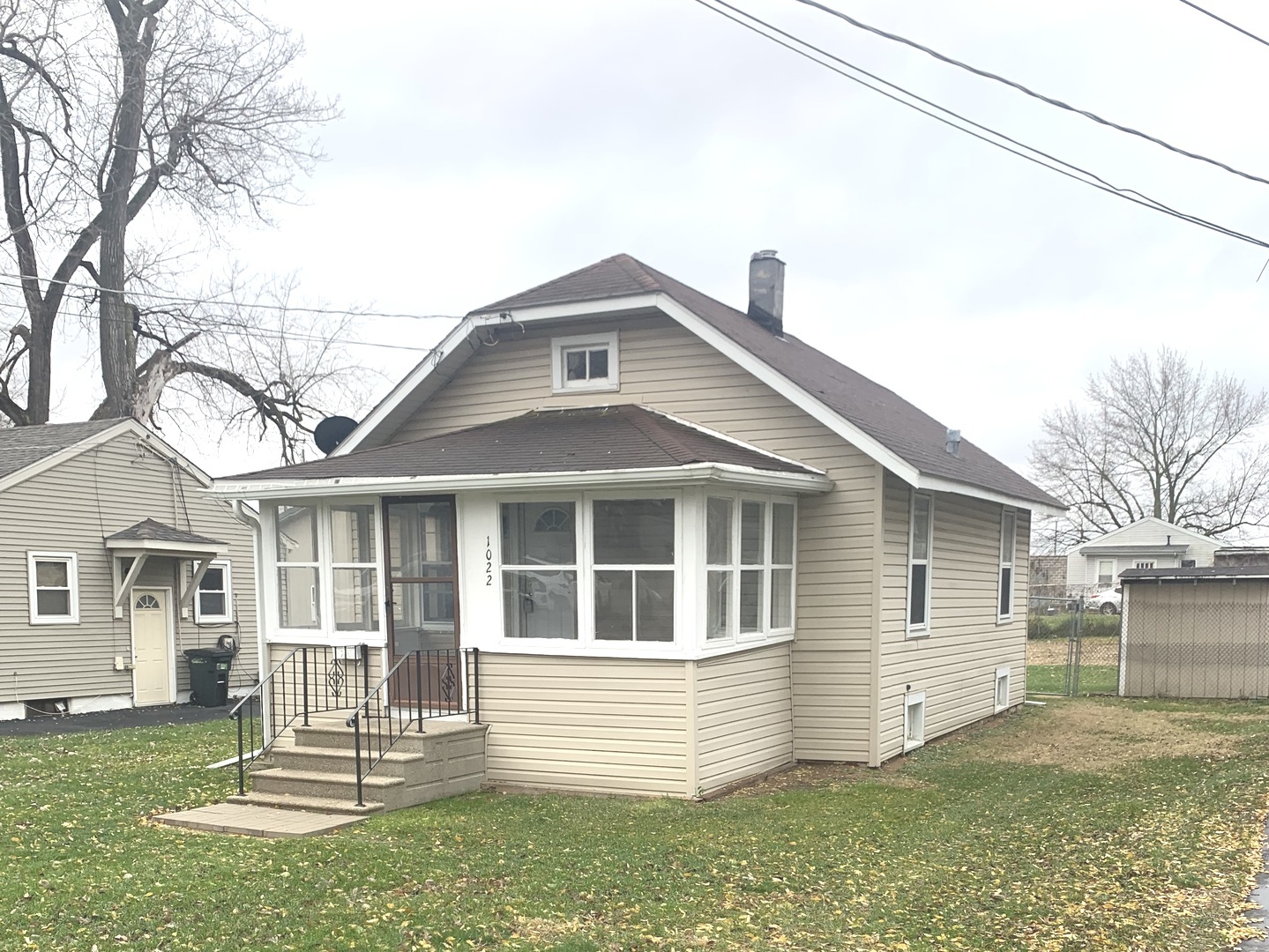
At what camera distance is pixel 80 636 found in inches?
690

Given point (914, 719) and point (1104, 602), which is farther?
point (1104, 602)

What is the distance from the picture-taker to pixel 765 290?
47.4 feet

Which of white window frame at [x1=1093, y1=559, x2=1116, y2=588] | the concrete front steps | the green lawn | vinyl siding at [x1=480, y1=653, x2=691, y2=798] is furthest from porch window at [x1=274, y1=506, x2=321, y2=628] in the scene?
white window frame at [x1=1093, y1=559, x2=1116, y2=588]

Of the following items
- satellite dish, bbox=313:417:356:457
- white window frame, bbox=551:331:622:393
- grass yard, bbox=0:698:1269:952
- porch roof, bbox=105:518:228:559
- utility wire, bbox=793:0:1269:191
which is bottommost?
grass yard, bbox=0:698:1269:952

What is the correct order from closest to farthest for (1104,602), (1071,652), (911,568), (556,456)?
(556,456) → (911,568) → (1071,652) → (1104,602)

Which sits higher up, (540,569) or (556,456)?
(556,456)

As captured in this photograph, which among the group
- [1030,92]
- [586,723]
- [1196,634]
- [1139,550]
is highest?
[1030,92]

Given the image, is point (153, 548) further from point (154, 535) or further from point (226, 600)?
point (226, 600)

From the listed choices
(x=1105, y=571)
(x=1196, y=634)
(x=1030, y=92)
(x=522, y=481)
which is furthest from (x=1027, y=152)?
(x=1105, y=571)

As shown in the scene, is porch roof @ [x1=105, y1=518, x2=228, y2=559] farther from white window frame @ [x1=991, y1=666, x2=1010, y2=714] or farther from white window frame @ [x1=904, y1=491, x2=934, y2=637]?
white window frame @ [x1=991, y1=666, x2=1010, y2=714]

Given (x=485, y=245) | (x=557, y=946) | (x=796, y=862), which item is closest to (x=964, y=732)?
(x=796, y=862)

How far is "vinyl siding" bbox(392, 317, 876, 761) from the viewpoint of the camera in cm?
1057

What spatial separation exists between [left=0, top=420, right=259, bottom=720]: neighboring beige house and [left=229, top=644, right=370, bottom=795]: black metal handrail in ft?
25.5

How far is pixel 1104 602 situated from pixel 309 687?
36711mm
